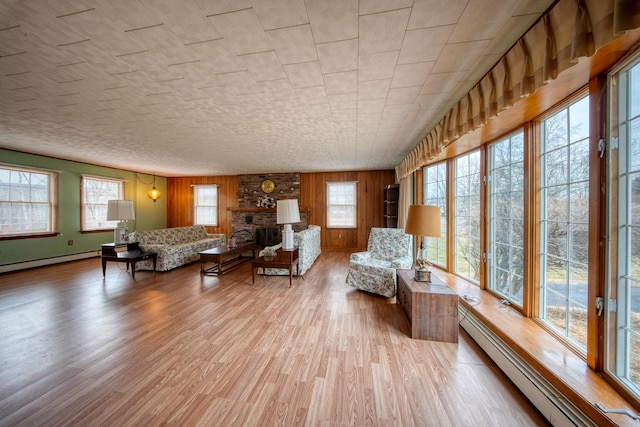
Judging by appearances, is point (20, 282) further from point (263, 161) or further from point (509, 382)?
point (509, 382)

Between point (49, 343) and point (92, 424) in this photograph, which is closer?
point (92, 424)

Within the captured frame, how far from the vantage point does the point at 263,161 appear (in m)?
5.35

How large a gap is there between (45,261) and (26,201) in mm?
1348

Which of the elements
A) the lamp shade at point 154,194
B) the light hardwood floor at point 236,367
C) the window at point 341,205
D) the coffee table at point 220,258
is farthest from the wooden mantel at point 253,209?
the light hardwood floor at point 236,367

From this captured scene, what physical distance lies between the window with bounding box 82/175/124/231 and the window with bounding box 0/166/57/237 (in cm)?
58

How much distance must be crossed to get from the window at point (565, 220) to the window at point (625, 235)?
326 millimetres

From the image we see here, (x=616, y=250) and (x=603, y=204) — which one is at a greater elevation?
(x=603, y=204)

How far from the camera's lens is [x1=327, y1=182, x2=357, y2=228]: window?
679cm

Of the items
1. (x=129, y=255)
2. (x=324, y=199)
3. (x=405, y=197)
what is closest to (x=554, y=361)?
(x=405, y=197)

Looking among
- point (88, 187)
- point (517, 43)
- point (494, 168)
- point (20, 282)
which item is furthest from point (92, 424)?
point (88, 187)

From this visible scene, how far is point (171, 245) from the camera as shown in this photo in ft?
16.2

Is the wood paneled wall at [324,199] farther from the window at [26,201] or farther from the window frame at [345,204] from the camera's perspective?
the window at [26,201]

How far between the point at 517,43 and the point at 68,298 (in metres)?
5.72

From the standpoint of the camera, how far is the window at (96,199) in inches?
217
